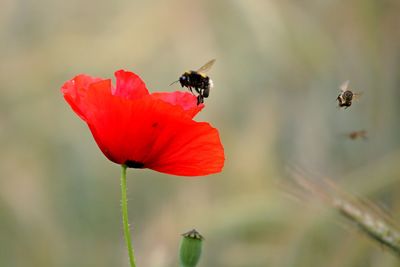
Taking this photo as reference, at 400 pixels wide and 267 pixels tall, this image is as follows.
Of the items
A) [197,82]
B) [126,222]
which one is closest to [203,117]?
[197,82]

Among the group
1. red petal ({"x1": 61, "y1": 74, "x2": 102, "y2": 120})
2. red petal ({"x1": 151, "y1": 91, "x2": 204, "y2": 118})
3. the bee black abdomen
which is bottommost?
red petal ({"x1": 61, "y1": 74, "x2": 102, "y2": 120})

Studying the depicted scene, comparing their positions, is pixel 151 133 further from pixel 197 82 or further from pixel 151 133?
pixel 197 82

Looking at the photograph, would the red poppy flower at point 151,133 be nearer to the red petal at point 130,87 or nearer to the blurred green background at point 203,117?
the red petal at point 130,87

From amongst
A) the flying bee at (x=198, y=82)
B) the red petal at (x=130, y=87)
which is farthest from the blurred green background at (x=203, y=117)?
the red petal at (x=130, y=87)

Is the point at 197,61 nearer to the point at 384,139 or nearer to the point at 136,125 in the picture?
the point at 384,139

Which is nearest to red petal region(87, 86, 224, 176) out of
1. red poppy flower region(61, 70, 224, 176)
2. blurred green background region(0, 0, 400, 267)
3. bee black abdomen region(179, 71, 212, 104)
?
red poppy flower region(61, 70, 224, 176)

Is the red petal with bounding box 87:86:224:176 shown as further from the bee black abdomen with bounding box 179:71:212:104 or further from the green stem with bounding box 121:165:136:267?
the bee black abdomen with bounding box 179:71:212:104
